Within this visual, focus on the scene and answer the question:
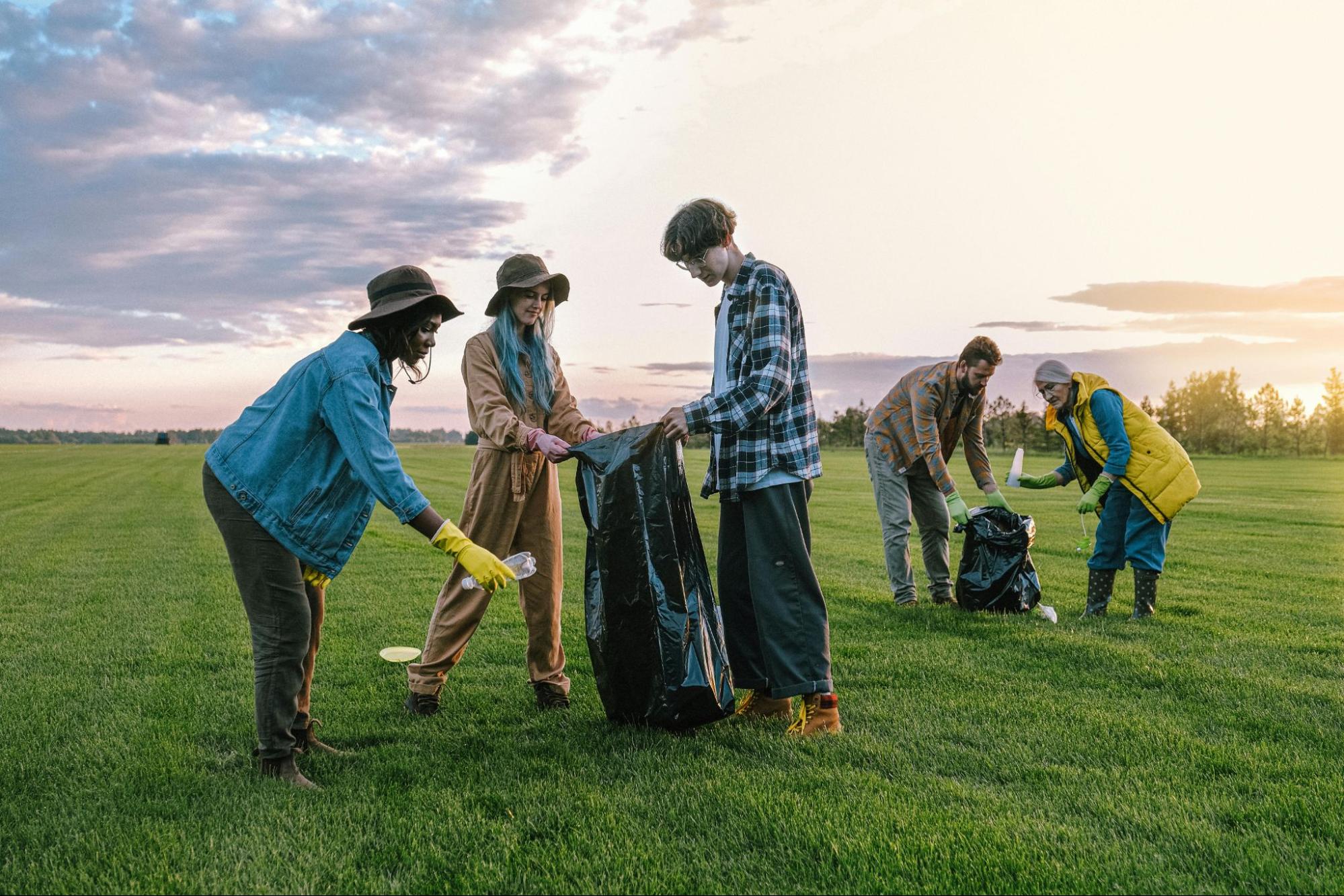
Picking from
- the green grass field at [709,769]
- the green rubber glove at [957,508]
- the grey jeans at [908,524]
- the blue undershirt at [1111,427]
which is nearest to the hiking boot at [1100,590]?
the green grass field at [709,769]

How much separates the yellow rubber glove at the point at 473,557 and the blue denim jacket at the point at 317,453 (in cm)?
12

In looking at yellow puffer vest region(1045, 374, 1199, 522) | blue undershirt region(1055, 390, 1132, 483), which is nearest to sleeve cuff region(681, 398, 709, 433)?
yellow puffer vest region(1045, 374, 1199, 522)

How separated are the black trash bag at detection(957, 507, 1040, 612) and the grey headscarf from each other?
922mm

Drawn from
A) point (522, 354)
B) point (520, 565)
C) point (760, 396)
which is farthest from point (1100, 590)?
point (520, 565)

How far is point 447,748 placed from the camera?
363 cm

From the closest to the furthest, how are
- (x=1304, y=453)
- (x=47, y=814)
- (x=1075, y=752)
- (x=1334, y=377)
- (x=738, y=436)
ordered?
(x=47, y=814), (x=1075, y=752), (x=738, y=436), (x=1304, y=453), (x=1334, y=377)

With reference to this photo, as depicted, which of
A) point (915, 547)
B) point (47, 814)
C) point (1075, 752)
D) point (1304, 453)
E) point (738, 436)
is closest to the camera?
point (47, 814)

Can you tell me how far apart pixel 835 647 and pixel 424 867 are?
3.16 meters

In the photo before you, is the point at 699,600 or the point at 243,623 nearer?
the point at 699,600

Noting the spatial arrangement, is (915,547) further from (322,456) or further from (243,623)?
(322,456)

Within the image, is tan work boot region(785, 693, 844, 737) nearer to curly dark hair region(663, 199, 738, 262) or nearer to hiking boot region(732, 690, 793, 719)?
hiking boot region(732, 690, 793, 719)

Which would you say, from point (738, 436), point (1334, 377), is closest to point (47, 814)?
point (738, 436)

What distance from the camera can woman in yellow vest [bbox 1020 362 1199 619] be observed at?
6070 millimetres

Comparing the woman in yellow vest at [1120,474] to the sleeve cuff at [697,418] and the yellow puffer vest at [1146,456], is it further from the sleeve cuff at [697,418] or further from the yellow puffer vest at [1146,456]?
the sleeve cuff at [697,418]
